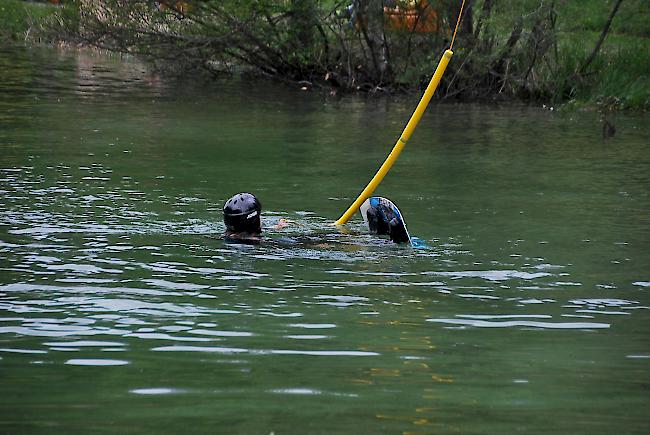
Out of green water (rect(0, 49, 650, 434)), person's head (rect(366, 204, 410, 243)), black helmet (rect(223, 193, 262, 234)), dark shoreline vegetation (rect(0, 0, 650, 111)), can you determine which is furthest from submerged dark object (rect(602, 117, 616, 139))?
black helmet (rect(223, 193, 262, 234))

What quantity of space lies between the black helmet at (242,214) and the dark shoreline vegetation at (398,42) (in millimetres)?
13784

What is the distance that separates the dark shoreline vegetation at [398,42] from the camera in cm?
2484

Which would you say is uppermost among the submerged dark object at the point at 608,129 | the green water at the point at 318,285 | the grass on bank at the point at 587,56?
the grass on bank at the point at 587,56

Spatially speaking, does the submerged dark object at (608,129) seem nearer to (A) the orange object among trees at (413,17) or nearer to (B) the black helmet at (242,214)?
(A) the orange object among trees at (413,17)

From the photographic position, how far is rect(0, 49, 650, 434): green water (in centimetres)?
616

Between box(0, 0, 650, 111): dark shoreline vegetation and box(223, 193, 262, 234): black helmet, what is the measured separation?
13784mm

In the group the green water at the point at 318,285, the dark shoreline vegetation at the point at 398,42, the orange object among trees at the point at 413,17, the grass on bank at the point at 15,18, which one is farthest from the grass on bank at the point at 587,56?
the grass on bank at the point at 15,18

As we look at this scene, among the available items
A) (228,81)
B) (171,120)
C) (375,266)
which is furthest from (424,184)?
(228,81)

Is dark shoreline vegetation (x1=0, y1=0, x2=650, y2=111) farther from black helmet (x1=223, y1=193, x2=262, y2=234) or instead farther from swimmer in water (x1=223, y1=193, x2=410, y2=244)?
black helmet (x1=223, y1=193, x2=262, y2=234)

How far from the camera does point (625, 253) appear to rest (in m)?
11.1

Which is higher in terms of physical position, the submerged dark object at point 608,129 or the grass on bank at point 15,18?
the grass on bank at point 15,18

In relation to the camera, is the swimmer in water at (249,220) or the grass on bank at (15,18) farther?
the grass on bank at (15,18)

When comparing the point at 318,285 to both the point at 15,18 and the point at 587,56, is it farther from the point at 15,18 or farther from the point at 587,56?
the point at 15,18

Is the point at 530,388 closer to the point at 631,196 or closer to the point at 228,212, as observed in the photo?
the point at 228,212
